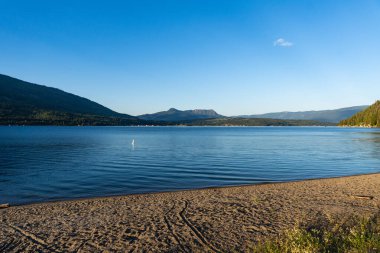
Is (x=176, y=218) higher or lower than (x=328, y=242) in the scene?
lower

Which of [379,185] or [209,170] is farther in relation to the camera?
[209,170]

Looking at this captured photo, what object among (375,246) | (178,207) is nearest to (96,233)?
(178,207)

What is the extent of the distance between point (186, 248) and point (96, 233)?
4535mm

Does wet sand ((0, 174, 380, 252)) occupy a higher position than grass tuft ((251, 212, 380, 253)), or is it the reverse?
grass tuft ((251, 212, 380, 253))

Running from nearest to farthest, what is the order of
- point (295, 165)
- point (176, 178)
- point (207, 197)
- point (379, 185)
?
1. point (207, 197)
2. point (379, 185)
3. point (176, 178)
4. point (295, 165)

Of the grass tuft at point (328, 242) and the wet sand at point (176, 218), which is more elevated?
the grass tuft at point (328, 242)

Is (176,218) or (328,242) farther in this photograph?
(176,218)

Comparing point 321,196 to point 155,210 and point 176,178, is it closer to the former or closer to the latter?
point 155,210

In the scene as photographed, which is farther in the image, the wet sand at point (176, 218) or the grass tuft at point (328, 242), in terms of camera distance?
the wet sand at point (176, 218)

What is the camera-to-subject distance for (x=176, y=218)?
1644 centimetres

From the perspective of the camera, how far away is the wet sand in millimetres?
12742

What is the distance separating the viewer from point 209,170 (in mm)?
36219

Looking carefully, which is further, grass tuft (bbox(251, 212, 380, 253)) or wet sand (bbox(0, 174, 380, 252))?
wet sand (bbox(0, 174, 380, 252))

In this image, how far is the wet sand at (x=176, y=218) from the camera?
41.8ft
